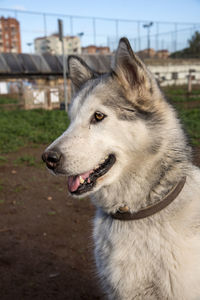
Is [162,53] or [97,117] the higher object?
[162,53]

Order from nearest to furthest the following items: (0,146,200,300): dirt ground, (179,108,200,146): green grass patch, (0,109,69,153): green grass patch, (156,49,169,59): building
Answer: (0,146,200,300): dirt ground → (179,108,200,146): green grass patch → (0,109,69,153): green grass patch → (156,49,169,59): building

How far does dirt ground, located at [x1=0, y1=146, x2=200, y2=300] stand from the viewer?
3021 millimetres

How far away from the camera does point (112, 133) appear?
1994 millimetres

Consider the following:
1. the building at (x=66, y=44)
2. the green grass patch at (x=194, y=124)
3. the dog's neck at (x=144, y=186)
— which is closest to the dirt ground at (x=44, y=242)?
the dog's neck at (x=144, y=186)

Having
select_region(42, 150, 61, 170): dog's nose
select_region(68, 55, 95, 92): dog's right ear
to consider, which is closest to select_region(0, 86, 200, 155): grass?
select_region(68, 55, 95, 92): dog's right ear

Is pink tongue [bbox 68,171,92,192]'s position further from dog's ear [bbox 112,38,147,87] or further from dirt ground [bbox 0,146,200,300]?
dirt ground [bbox 0,146,200,300]

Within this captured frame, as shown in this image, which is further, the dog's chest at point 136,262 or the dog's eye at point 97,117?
the dog's eye at point 97,117

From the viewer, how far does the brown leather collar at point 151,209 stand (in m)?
1.89

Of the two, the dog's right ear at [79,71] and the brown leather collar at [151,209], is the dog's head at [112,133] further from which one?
the dog's right ear at [79,71]

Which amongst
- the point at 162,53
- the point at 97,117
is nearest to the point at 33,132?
the point at 97,117

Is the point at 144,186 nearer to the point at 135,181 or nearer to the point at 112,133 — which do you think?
the point at 135,181

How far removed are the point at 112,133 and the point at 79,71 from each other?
36.5 inches

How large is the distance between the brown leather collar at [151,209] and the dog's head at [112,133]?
24cm

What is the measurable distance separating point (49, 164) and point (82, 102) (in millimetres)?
577
